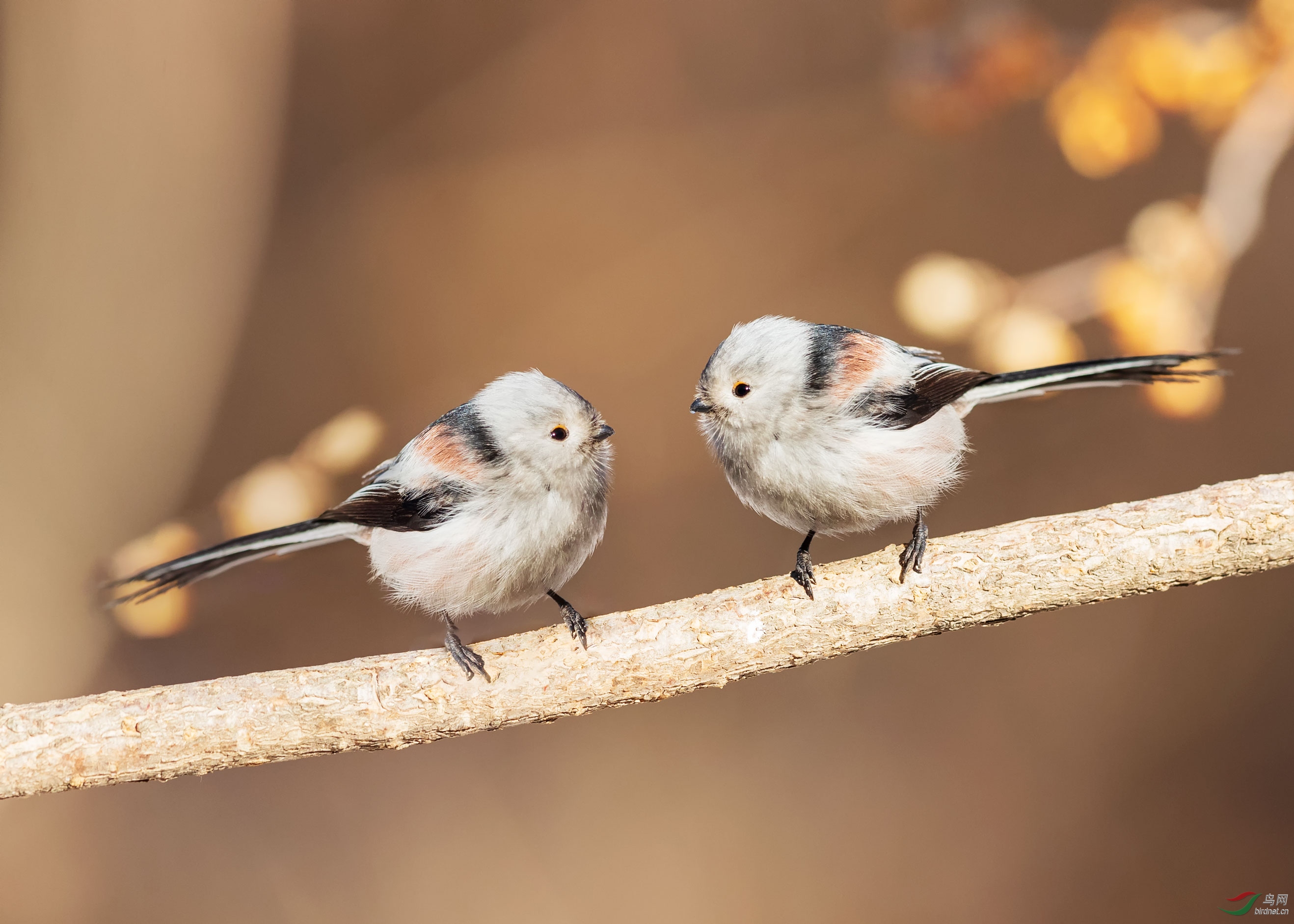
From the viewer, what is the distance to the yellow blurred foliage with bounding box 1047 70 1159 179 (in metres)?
1.62

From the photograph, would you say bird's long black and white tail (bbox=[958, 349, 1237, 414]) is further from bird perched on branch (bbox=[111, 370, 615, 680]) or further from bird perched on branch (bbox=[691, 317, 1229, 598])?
bird perched on branch (bbox=[111, 370, 615, 680])

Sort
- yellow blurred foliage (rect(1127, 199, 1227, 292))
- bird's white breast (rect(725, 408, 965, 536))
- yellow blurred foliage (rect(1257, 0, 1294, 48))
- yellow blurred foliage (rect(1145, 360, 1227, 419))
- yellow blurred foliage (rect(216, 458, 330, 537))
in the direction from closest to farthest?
bird's white breast (rect(725, 408, 965, 536)), yellow blurred foliage (rect(1145, 360, 1227, 419)), yellow blurred foliage (rect(216, 458, 330, 537)), yellow blurred foliage (rect(1127, 199, 1227, 292)), yellow blurred foliage (rect(1257, 0, 1294, 48))

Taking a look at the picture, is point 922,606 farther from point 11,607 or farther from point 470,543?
point 11,607

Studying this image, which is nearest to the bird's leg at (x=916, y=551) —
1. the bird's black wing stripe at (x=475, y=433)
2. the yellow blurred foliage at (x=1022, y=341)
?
the yellow blurred foliage at (x=1022, y=341)

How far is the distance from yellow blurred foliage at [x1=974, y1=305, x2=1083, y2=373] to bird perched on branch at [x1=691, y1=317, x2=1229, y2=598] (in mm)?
213

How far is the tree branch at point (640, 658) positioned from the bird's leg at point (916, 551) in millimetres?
10

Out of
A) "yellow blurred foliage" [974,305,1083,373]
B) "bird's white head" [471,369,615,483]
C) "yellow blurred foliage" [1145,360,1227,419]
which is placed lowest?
"yellow blurred foliage" [1145,360,1227,419]

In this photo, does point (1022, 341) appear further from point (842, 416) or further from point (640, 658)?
point (640, 658)

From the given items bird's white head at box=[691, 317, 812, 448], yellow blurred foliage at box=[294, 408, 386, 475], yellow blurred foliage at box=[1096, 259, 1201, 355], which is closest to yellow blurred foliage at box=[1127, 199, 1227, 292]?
yellow blurred foliage at box=[1096, 259, 1201, 355]

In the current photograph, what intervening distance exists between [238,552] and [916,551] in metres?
1.12

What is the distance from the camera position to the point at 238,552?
1.25m

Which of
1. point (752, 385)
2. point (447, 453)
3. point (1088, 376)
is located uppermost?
point (447, 453)

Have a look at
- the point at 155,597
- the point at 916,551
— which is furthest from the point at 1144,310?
the point at 155,597

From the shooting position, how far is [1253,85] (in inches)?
66.2
